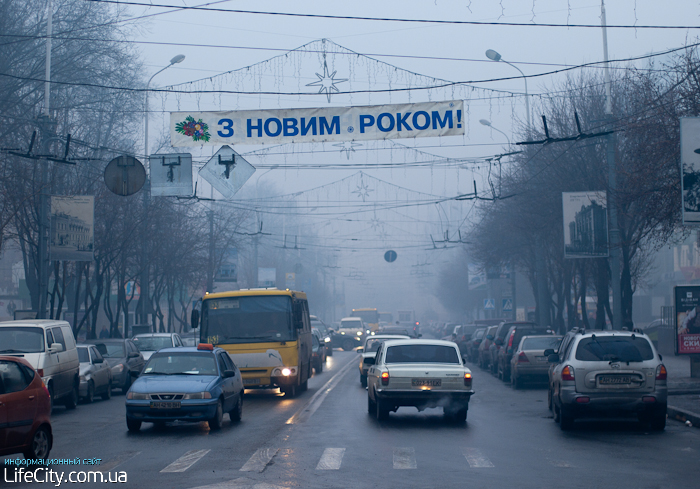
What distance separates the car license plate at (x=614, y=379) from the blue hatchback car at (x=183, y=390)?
21.2 ft

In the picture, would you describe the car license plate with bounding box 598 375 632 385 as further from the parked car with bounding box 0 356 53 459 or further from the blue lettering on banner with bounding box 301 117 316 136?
the blue lettering on banner with bounding box 301 117 316 136

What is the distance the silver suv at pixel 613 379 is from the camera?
13.4m

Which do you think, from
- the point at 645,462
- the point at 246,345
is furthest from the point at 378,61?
the point at 645,462

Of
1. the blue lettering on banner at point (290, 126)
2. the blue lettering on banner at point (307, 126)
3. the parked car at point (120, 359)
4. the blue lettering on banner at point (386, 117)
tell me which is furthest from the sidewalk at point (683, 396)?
the parked car at point (120, 359)

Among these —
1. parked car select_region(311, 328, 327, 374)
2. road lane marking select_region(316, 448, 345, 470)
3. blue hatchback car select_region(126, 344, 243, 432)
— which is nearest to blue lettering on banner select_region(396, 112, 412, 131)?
blue hatchback car select_region(126, 344, 243, 432)

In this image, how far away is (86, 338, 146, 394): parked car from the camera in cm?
2370

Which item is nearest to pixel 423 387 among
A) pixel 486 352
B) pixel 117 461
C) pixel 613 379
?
pixel 613 379

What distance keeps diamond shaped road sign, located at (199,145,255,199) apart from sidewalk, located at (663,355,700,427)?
36.5 feet

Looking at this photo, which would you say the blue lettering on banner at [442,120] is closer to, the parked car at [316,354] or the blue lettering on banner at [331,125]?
the blue lettering on banner at [331,125]

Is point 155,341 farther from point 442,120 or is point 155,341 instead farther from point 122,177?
point 442,120

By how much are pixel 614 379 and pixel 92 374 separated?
13.2 m

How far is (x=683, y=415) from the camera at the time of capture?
15.2 m

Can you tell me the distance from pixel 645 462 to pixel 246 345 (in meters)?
12.3

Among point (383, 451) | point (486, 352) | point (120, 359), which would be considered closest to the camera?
point (383, 451)
